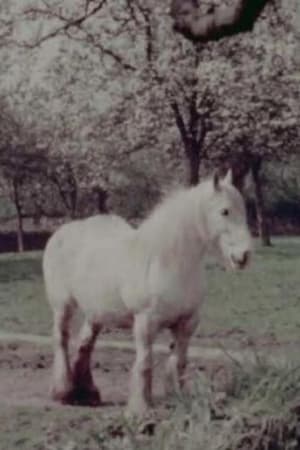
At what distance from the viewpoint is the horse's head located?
10.3 metres

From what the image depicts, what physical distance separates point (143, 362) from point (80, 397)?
1296 millimetres

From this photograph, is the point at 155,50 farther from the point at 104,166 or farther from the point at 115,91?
the point at 104,166

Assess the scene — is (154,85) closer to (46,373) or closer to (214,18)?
(46,373)

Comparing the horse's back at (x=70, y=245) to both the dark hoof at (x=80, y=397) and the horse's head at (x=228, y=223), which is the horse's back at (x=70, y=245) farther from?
the horse's head at (x=228, y=223)

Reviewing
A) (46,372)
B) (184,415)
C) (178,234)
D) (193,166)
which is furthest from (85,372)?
(193,166)

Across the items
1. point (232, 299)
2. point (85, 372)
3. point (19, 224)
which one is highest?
point (85, 372)

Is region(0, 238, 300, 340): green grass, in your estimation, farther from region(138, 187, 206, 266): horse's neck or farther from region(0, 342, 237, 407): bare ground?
region(138, 187, 206, 266): horse's neck

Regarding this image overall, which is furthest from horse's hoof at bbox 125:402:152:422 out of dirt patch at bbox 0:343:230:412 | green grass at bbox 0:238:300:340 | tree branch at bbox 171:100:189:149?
tree branch at bbox 171:100:189:149

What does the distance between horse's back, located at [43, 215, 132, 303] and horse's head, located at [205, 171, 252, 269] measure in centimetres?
127

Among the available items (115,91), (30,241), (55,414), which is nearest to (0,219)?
(30,241)

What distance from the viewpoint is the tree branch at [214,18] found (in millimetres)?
8555

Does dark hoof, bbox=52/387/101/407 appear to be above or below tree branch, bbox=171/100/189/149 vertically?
below

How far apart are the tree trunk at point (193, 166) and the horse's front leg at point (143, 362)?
19.4 m

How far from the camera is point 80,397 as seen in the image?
1155 centimetres
